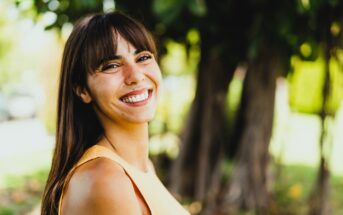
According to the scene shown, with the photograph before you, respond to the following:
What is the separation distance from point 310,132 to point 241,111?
7246mm

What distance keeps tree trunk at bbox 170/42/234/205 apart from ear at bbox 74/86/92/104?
4.25m

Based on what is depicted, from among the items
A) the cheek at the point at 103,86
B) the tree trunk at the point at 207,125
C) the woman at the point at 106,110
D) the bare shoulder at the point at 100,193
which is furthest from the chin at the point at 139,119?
the tree trunk at the point at 207,125

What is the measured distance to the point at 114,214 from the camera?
1627mm

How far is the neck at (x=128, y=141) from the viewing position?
1.92m

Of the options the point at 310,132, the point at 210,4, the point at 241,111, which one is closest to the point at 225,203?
the point at 241,111

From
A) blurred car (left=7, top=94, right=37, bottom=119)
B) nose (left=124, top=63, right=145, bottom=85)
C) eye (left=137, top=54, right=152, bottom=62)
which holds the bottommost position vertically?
blurred car (left=7, top=94, right=37, bottom=119)

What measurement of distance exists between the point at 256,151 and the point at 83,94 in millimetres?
4160

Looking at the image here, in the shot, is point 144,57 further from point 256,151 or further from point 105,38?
point 256,151

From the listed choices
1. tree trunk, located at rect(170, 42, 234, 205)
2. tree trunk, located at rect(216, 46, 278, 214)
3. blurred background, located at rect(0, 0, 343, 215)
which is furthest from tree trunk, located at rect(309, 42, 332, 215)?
tree trunk, located at rect(170, 42, 234, 205)

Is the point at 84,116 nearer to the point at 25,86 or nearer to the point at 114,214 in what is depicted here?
the point at 114,214

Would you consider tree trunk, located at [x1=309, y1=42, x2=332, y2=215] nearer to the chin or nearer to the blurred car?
the chin

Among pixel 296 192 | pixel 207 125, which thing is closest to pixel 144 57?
pixel 207 125

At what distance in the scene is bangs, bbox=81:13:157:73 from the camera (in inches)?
70.6

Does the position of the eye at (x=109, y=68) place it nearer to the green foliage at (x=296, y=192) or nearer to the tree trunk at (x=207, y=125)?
the green foliage at (x=296, y=192)
